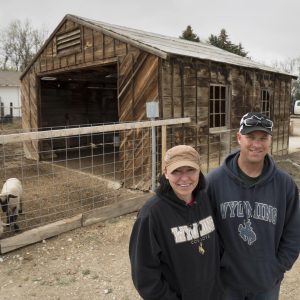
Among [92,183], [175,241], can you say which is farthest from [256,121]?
[92,183]

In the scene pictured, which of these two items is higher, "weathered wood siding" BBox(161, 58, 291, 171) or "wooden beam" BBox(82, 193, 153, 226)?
"weathered wood siding" BBox(161, 58, 291, 171)

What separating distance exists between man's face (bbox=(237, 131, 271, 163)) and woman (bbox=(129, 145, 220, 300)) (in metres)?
0.39

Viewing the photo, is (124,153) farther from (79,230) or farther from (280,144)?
Result: (280,144)

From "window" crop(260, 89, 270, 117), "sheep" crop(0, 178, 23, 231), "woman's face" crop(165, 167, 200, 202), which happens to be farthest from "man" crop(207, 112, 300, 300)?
"window" crop(260, 89, 270, 117)

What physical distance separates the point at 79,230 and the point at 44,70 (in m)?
7.65

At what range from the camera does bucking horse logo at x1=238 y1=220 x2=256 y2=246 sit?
222cm

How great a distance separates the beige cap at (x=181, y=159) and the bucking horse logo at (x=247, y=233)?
52cm

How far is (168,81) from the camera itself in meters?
7.63

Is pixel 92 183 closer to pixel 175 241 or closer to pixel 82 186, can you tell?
pixel 82 186

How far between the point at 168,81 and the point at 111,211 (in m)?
3.27

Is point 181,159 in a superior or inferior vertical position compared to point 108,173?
superior

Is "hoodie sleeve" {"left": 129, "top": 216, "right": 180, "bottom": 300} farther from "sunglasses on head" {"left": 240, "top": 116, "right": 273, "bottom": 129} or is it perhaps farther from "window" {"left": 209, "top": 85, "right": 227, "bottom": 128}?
"window" {"left": 209, "top": 85, "right": 227, "bottom": 128}

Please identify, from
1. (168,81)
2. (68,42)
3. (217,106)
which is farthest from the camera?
(68,42)

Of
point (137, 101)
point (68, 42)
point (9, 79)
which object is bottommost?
point (137, 101)
